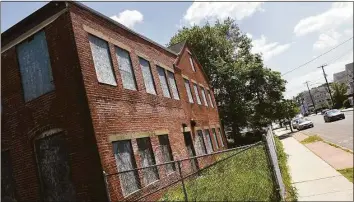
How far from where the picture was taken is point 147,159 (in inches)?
458

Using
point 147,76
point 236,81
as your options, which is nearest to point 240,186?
point 147,76

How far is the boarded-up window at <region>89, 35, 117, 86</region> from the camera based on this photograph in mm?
10266

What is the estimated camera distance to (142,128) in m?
11.7

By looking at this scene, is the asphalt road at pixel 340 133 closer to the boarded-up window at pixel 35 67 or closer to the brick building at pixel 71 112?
the brick building at pixel 71 112

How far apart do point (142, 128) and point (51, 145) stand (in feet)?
10.7

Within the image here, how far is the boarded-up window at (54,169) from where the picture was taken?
9.32m

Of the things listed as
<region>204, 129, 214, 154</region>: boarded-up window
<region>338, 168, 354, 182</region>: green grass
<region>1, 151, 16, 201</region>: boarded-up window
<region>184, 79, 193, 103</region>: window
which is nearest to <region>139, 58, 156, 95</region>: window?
<region>1, 151, 16, 201</region>: boarded-up window

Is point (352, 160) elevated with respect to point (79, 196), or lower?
lower

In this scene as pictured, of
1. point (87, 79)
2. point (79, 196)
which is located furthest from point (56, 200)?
point (87, 79)

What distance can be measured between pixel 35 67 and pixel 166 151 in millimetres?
6090

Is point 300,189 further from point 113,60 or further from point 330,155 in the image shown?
point 113,60

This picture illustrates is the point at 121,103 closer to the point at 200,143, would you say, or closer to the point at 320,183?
the point at 320,183

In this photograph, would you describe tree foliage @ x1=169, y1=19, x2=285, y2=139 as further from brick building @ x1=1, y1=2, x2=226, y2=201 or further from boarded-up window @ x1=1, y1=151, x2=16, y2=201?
boarded-up window @ x1=1, y1=151, x2=16, y2=201

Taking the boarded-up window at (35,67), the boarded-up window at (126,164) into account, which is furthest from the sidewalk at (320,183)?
the boarded-up window at (35,67)
